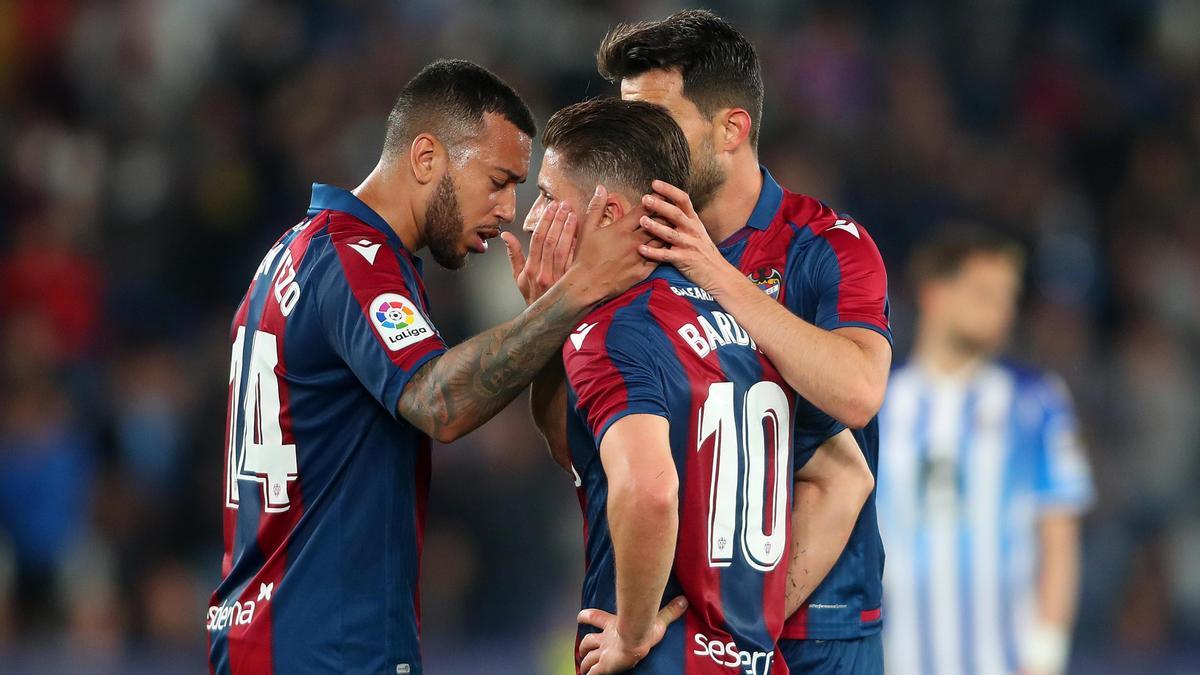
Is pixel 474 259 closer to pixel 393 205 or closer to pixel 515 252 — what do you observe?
pixel 393 205

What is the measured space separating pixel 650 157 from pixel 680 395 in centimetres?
57

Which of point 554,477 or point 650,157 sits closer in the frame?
point 650,157

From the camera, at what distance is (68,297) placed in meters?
9.53

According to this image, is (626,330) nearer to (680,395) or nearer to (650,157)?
(680,395)

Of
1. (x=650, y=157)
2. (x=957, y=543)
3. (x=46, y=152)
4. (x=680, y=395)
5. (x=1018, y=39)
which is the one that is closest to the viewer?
(x=680, y=395)

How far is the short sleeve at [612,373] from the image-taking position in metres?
2.93

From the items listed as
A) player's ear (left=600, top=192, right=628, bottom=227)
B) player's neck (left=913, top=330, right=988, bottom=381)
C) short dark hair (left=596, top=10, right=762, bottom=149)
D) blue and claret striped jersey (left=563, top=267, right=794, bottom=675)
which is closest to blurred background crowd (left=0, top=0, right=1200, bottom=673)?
player's neck (left=913, top=330, right=988, bottom=381)

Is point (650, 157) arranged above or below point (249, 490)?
above

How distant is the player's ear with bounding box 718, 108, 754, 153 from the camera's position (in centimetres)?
388

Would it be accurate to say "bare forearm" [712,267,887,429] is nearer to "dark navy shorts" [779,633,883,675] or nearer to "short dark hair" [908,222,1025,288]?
"dark navy shorts" [779,633,883,675]

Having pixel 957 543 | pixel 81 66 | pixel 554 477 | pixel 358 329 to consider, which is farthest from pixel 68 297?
pixel 358 329

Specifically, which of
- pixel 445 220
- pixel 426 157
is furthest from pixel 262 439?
pixel 426 157

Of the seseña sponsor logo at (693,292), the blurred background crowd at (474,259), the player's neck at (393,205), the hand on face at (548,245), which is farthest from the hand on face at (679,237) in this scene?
the blurred background crowd at (474,259)

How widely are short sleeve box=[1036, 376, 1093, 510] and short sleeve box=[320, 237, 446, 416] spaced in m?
3.27
